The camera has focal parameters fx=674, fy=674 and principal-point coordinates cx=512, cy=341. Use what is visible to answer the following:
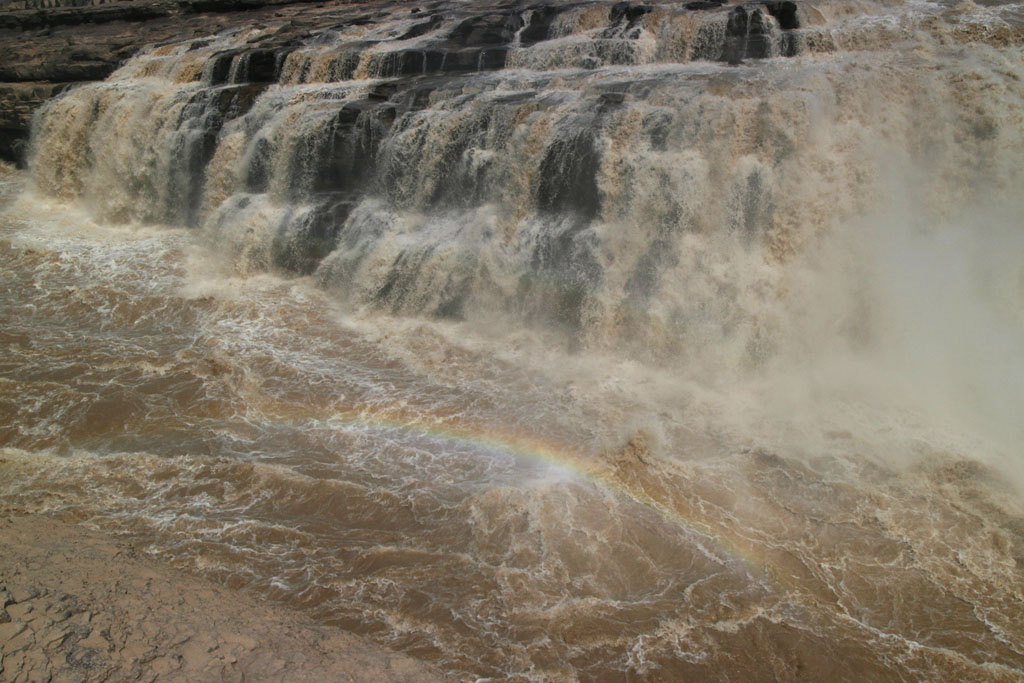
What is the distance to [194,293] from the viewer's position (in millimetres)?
8969

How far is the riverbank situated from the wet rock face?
8882 mm

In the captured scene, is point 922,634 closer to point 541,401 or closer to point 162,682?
point 541,401

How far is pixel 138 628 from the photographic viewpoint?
3387 mm

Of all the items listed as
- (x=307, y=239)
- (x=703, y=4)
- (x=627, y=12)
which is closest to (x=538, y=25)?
(x=627, y=12)

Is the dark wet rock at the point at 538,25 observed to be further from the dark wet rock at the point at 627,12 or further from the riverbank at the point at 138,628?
the riverbank at the point at 138,628

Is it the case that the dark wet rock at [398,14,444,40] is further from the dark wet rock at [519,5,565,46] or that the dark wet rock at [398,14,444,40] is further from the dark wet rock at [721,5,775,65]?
the dark wet rock at [721,5,775,65]

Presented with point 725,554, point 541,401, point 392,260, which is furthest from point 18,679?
point 392,260

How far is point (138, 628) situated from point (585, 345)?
5.25m

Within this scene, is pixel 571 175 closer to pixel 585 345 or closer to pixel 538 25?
pixel 585 345

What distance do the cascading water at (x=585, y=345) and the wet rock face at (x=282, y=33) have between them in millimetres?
169

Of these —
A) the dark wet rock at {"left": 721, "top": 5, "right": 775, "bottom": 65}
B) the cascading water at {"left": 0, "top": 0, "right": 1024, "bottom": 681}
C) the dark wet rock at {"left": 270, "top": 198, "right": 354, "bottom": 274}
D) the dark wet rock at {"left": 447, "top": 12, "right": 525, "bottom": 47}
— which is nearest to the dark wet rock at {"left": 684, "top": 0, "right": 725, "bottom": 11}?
the cascading water at {"left": 0, "top": 0, "right": 1024, "bottom": 681}

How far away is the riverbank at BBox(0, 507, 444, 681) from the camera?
10.1ft

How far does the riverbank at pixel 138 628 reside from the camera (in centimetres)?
307

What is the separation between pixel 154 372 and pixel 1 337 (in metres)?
2.21
